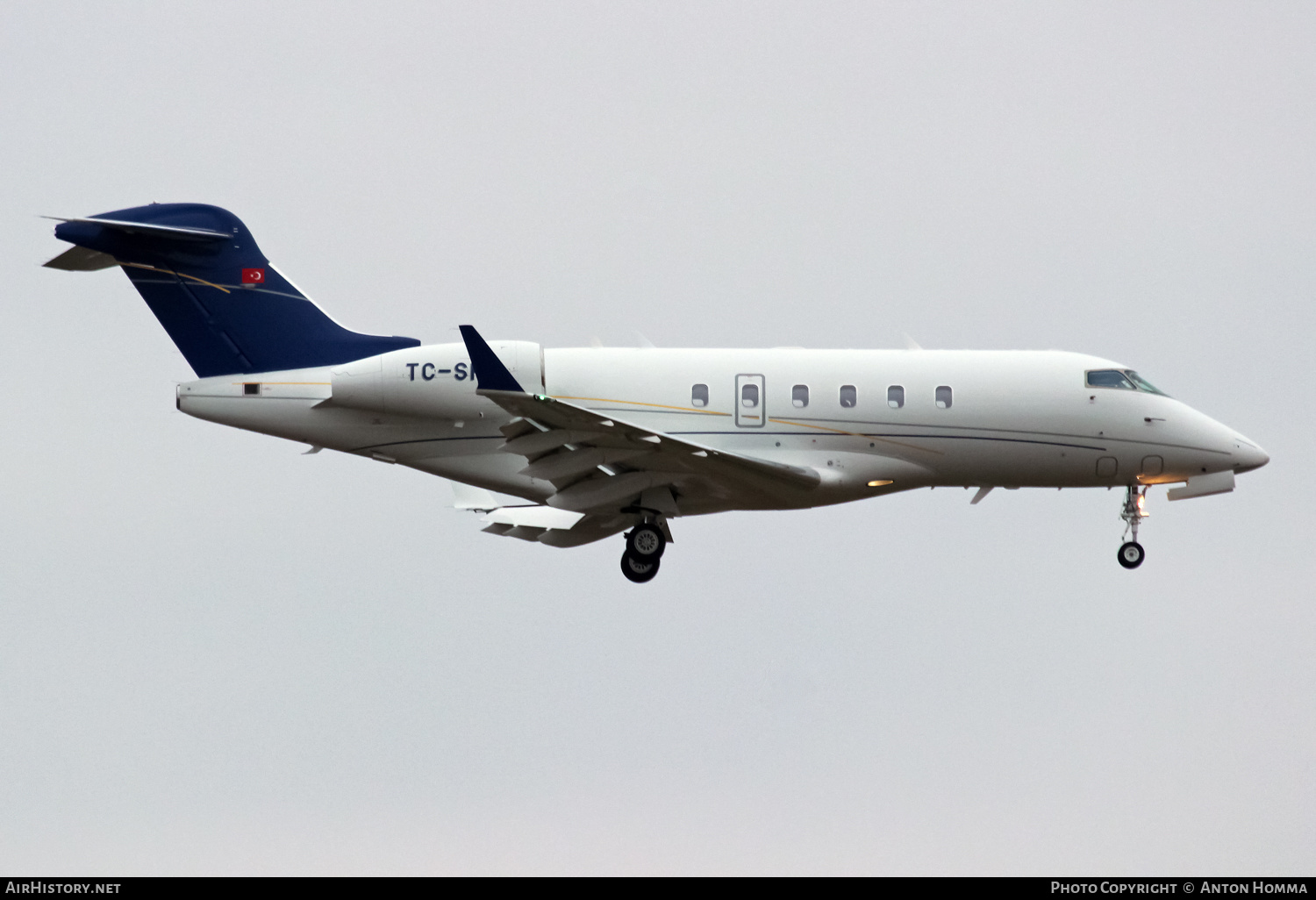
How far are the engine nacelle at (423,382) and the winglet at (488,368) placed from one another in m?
2.21

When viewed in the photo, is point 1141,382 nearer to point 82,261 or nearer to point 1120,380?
point 1120,380

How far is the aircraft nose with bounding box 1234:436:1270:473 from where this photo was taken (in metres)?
30.3

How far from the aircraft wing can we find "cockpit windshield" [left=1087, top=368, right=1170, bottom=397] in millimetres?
5224

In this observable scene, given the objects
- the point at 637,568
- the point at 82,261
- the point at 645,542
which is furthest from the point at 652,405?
the point at 82,261

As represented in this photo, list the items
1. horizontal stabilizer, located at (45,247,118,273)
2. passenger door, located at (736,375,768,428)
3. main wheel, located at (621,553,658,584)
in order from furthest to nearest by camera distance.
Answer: horizontal stabilizer, located at (45,247,118,273)
main wheel, located at (621,553,658,584)
passenger door, located at (736,375,768,428)

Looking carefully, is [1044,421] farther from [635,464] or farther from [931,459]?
[635,464]

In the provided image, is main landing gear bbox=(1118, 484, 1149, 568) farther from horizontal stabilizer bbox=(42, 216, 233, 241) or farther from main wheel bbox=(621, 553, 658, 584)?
horizontal stabilizer bbox=(42, 216, 233, 241)

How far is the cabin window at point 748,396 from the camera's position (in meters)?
28.7

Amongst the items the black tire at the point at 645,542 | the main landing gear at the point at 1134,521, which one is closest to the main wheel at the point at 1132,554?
the main landing gear at the point at 1134,521

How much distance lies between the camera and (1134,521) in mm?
30625

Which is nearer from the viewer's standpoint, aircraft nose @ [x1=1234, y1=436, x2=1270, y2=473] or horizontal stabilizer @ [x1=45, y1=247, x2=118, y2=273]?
horizontal stabilizer @ [x1=45, y1=247, x2=118, y2=273]

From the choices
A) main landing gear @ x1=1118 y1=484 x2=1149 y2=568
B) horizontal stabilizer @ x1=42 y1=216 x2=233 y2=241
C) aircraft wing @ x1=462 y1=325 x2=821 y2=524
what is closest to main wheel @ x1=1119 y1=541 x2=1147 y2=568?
main landing gear @ x1=1118 y1=484 x2=1149 y2=568

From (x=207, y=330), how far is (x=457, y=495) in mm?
5334

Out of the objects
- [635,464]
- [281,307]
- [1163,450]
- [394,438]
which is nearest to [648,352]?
[635,464]
